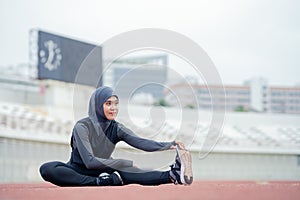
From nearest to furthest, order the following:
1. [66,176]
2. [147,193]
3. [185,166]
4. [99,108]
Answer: [147,193]
[185,166]
[66,176]
[99,108]

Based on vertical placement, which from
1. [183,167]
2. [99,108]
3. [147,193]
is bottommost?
[147,193]

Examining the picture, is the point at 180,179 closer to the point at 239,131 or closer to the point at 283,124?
the point at 239,131

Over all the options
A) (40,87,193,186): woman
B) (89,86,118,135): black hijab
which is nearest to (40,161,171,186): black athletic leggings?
(40,87,193,186): woman

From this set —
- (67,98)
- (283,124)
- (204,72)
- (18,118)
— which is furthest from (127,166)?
(283,124)

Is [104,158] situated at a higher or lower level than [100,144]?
lower

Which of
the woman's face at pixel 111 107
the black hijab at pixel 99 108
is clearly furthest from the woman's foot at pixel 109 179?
the woman's face at pixel 111 107

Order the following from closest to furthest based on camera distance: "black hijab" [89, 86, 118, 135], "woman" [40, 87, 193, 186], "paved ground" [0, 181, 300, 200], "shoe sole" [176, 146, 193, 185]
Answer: "paved ground" [0, 181, 300, 200], "shoe sole" [176, 146, 193, 185], "woman" [40, 87, 193, 186], "black hijab" [89, 86, 118, 135]

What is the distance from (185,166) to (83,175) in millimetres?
827

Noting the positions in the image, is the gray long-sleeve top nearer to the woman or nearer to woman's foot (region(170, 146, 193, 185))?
the woman

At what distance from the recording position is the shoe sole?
4480 millimetres

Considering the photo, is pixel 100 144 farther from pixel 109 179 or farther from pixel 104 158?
pixel 109 179

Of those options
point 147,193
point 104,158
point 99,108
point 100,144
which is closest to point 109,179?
point 104,158

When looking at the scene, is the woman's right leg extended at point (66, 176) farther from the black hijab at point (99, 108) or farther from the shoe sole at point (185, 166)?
the shoe sole at point (185, 166)

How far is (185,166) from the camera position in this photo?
452 cm
